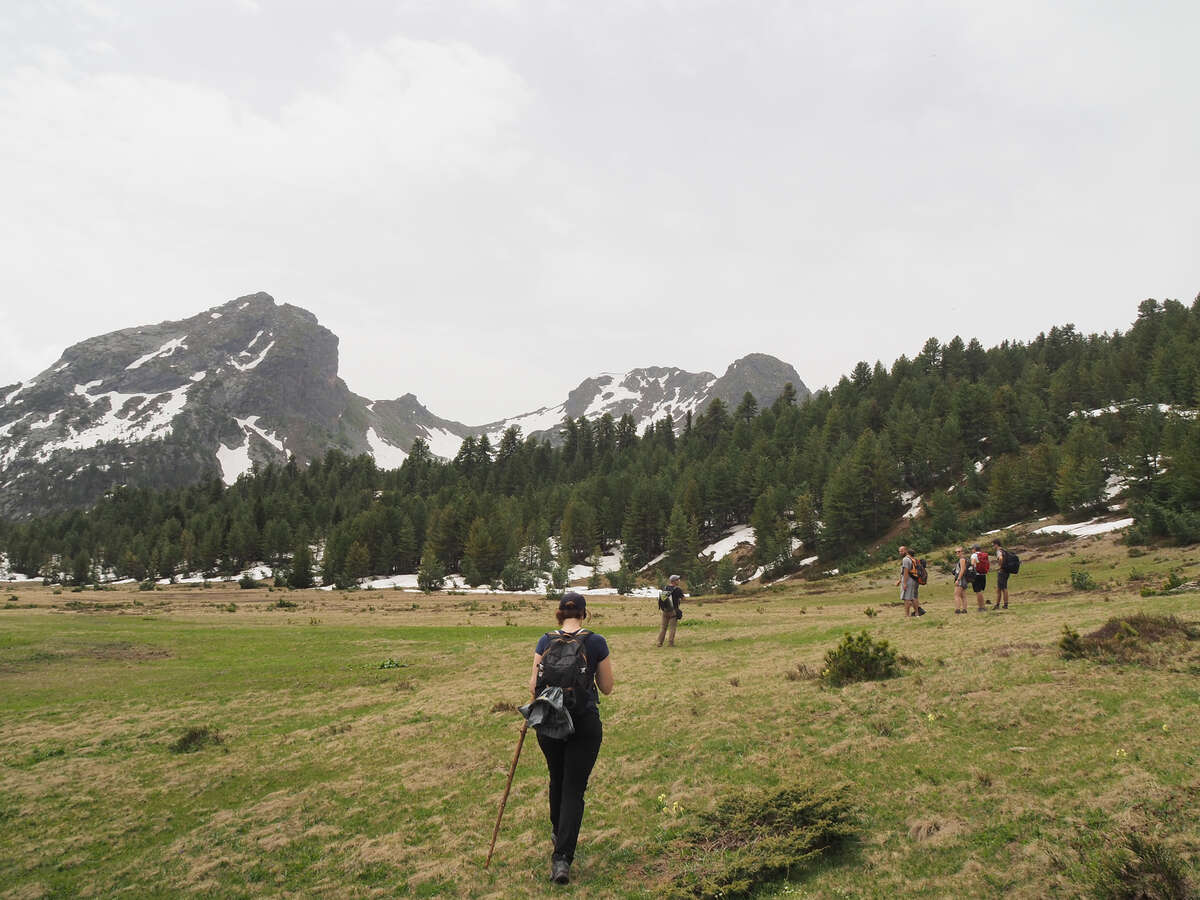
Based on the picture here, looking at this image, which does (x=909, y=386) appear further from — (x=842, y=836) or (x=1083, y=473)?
(x=842, y=836)

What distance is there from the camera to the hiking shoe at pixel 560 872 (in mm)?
6922

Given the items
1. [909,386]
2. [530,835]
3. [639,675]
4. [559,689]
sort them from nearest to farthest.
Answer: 1. [559,689]
2. [530,835]
3. [639,675]
4. [909,386]

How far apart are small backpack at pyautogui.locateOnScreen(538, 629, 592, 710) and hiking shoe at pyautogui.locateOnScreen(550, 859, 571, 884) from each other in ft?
5.76

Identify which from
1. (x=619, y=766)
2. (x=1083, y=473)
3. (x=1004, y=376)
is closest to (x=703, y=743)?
(x=619, y=766)

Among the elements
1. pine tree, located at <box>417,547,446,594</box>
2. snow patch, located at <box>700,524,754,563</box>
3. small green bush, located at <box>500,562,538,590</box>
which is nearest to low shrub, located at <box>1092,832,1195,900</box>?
small green bush, located at <box>500,562,538,590</box>

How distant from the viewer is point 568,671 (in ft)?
22.9

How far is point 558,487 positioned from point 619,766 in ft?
400

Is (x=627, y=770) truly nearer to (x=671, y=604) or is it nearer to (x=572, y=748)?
(x=572, y=748)

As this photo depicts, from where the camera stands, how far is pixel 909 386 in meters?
127

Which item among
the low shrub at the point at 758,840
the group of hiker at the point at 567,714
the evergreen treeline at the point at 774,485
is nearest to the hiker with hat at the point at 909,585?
the low shrub at the point at 758,840

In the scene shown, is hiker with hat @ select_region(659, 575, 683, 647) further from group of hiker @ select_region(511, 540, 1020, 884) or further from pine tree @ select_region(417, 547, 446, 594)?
pine tree @ select_region(417, 547, 446, 594)

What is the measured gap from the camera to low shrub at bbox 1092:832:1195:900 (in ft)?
16.1

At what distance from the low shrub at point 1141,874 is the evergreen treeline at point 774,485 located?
54015 millimetres

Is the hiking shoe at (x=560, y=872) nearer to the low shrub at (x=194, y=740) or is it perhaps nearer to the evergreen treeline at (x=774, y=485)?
the low shrub at (x=194, y=740)
